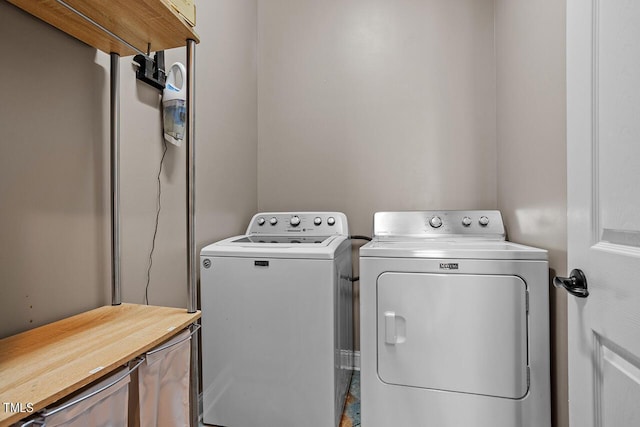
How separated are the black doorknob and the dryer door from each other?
500 millimetres

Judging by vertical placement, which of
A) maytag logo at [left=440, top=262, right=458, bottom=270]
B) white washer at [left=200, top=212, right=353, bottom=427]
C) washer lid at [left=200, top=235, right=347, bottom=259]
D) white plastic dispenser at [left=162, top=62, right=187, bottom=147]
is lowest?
white washer at [left=200, top=212, right=353, bottom=427]

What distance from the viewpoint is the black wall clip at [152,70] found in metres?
1.21

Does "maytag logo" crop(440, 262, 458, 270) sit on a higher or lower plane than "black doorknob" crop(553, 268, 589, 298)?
lower

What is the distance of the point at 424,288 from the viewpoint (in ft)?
4.35

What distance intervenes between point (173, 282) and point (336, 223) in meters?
0.95

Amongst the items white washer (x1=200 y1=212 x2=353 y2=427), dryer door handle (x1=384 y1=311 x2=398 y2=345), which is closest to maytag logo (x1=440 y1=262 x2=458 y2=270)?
dryer door handle (x1=384 y1=311 x2=398 y2=345)

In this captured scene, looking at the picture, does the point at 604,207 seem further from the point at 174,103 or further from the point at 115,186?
the point at 174,103

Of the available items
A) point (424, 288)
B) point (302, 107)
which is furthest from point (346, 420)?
point (302, 107)

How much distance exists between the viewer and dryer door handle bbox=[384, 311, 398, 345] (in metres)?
1.35

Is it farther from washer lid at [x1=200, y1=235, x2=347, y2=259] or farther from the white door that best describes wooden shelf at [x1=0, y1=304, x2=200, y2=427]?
the white door

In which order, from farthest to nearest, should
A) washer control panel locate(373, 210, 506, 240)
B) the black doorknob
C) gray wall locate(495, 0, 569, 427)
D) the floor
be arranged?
washer control panel locate(373, 210, 506, 240), the floor, gray wall locate(495, 0, 569, 427), the black doorknob

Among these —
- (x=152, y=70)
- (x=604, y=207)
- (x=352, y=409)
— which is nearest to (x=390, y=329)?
(x=352, y=409)

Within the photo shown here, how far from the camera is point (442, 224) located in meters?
1.85

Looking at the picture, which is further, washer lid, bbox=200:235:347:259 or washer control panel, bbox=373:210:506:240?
washer control panel, bbox=373:210:506:240
